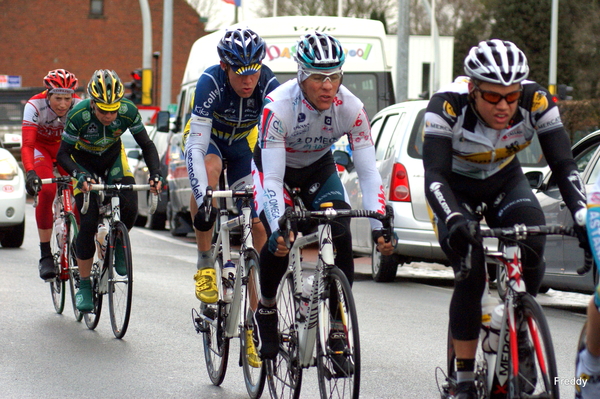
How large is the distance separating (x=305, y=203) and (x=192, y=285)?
18.7ft

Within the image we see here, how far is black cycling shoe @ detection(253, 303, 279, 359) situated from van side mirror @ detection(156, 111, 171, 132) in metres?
10.5

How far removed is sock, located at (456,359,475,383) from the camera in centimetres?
465

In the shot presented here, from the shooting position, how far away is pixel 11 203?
47.4ft

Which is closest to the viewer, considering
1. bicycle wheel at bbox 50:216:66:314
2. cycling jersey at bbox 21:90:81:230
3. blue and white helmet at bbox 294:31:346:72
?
blue and white helmet at bbox 294:31:346:72

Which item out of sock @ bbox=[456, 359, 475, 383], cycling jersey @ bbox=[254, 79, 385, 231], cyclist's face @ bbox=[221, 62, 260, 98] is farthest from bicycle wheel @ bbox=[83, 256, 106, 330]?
sock @ bbox=[456, 359, 475, 383]

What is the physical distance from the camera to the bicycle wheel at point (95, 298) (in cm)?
835

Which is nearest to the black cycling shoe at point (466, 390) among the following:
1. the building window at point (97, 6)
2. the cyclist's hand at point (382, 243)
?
the cyclist's hand at point (382, 243)

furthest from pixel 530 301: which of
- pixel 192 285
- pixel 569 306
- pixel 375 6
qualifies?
pixel 375 6

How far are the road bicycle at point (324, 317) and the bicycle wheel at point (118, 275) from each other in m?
2.75

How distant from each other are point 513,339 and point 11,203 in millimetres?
11296

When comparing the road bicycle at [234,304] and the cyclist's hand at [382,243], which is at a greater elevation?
the cyclist's hand at [382,243]

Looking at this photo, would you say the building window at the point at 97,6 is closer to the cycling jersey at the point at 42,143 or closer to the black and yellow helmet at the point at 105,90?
the cycling jersey at the point at 42,143

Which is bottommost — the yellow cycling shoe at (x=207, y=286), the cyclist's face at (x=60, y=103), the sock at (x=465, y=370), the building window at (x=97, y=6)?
the sock at (x=465, y=370)

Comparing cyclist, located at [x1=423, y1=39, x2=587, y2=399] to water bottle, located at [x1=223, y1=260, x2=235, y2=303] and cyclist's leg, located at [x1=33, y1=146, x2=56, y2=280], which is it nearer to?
water bottle, located at [x1=223, y1=260, x2=235, y2=303]
